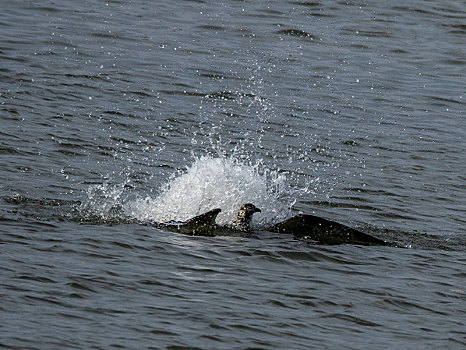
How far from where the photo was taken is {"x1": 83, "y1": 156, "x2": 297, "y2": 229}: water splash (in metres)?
11.4

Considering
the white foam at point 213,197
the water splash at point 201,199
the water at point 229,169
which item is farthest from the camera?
the white foam at point 213,197

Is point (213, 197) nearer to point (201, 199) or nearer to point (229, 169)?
point (201, 199)

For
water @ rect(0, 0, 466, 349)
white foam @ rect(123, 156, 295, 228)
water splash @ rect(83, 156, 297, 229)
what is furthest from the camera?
white foam @ rect(123, 156, 295, 228)

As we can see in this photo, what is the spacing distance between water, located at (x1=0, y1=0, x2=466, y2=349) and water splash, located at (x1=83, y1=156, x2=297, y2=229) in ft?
0.09

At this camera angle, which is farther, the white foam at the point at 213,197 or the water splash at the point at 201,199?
the white foam at the point at 213,197

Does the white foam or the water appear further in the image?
the white foam

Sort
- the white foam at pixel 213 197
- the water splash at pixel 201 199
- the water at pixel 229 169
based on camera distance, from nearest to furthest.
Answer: the water at pixel 229 169, the water splash at pixel 201 199, the white foam at pixel 213 197

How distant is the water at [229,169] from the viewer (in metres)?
8.37

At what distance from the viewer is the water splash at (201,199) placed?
37.4ft

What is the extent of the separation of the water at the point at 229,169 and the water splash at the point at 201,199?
26 mm

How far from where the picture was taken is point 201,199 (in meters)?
11.8

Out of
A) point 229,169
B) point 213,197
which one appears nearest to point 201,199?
point 213,197

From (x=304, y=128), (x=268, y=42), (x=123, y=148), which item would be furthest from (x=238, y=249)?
(x=268, y=42)

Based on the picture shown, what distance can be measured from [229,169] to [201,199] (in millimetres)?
521
